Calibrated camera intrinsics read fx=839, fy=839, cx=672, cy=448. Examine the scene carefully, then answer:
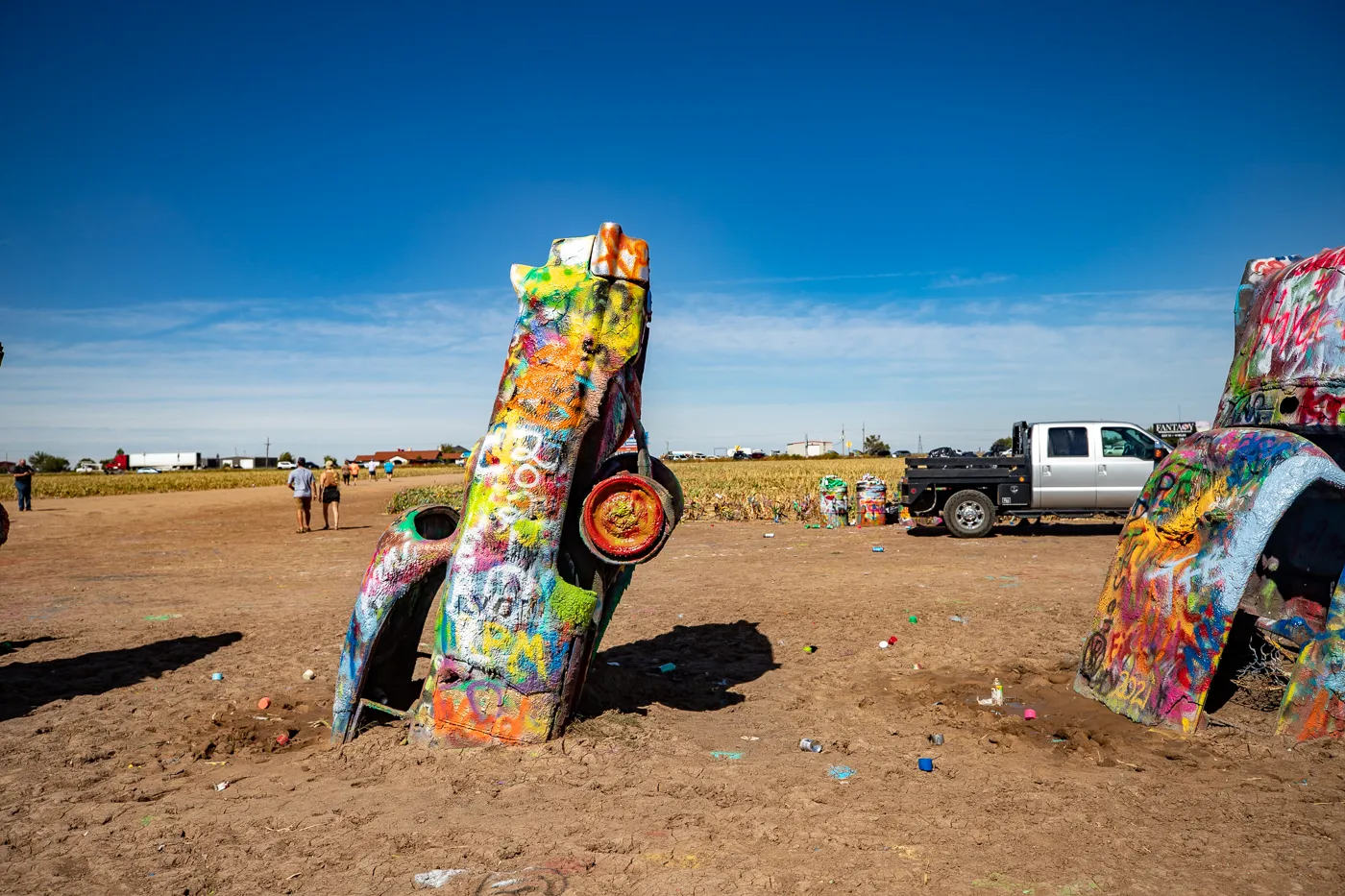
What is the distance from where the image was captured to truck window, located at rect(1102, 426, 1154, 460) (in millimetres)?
15492

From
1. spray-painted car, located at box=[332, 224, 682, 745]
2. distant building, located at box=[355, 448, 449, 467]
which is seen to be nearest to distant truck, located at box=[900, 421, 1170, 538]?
spray-painted car, located at box=[332, 224, 682, 745]

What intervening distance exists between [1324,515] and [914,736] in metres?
3.72

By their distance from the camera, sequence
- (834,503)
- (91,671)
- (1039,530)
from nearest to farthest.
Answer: (91,671) → (1039,530) → (834,503)

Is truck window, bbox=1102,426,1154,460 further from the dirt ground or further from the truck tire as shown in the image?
the dirt ground

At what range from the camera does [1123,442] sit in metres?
15.6

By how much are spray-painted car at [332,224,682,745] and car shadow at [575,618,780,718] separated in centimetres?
77

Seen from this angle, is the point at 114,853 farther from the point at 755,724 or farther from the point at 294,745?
the point at 755,724

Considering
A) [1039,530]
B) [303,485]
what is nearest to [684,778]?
[1039,530]

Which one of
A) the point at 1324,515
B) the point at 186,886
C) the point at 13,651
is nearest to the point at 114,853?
the point at 186,886

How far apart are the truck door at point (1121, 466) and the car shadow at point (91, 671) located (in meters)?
14.3

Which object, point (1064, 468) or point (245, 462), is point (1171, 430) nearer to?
point (1064, 468)

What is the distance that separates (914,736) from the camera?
5.43m

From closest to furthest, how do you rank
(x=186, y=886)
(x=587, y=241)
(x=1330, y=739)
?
(x=186, y=886) < (x=1330, y=739) < (x=587, y=241)

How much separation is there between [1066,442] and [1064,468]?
499 mm
